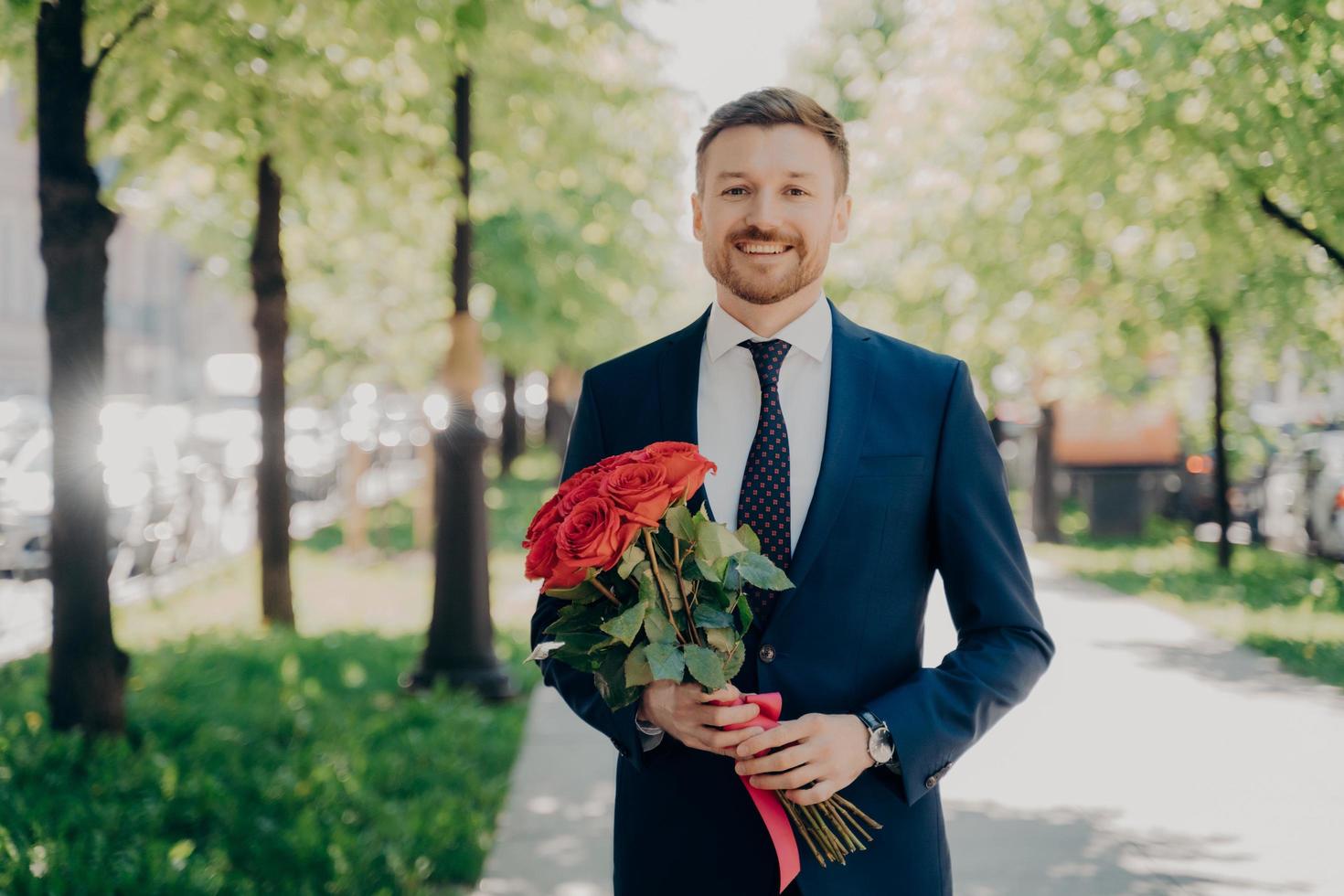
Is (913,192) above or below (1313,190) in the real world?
above

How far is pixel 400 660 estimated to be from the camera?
9.25 metres

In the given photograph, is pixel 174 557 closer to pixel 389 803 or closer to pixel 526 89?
pixel 526 89

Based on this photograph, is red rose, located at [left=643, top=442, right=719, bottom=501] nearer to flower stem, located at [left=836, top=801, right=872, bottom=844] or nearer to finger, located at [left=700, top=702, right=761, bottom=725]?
finger, located at [left=700, top=702, right=761, bottom=725]

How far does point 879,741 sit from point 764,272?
0.83 m

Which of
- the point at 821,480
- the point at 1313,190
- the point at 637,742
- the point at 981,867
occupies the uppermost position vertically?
the point at 1313,190

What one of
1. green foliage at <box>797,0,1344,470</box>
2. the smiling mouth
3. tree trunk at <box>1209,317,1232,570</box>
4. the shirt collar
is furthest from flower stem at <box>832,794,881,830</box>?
tree trunk at <box>1209,317,1232,570</box>

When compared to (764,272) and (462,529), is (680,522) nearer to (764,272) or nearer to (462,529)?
(764,272)

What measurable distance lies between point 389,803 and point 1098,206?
25.6 ft

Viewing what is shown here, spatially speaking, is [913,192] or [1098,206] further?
[913,192]

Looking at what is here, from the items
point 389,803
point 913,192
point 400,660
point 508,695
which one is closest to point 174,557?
point 400,660

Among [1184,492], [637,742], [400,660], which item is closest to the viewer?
[637,742]

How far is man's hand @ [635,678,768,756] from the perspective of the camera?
197cm

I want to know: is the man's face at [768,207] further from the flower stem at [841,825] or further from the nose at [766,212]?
the flower stem at [841,825]

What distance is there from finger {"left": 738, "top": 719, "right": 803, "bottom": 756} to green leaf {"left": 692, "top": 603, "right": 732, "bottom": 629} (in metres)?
0.18
